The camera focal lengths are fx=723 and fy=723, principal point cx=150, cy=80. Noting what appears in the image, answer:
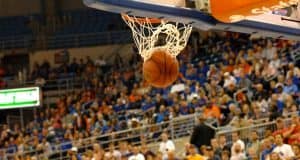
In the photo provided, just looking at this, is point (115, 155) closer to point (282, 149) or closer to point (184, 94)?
point (184, 94)

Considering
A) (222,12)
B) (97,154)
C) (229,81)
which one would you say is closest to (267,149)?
(97,154)

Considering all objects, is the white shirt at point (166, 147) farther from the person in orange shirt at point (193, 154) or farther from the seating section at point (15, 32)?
the seating section at point (15, 32)

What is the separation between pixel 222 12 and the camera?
560 cm

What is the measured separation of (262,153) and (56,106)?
10.9 m

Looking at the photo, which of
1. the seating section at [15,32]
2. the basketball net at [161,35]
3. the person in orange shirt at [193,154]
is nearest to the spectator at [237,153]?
the person in orange shirt at [193,154]

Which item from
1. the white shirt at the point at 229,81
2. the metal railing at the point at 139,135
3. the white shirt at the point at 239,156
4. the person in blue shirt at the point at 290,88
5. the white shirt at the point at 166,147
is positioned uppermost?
the person in blue shirt at the point at 290,88

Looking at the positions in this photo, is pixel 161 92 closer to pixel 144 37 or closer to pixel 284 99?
pixel 284 99

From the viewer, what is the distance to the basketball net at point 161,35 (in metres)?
7.85

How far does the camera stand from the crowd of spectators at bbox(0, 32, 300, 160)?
13.1 metres

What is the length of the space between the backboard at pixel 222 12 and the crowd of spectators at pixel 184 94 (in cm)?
480

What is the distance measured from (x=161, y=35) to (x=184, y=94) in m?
7.42

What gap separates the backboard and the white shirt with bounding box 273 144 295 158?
4.01 m

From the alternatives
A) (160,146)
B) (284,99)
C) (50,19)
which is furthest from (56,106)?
(284,99)

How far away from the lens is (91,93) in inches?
794
